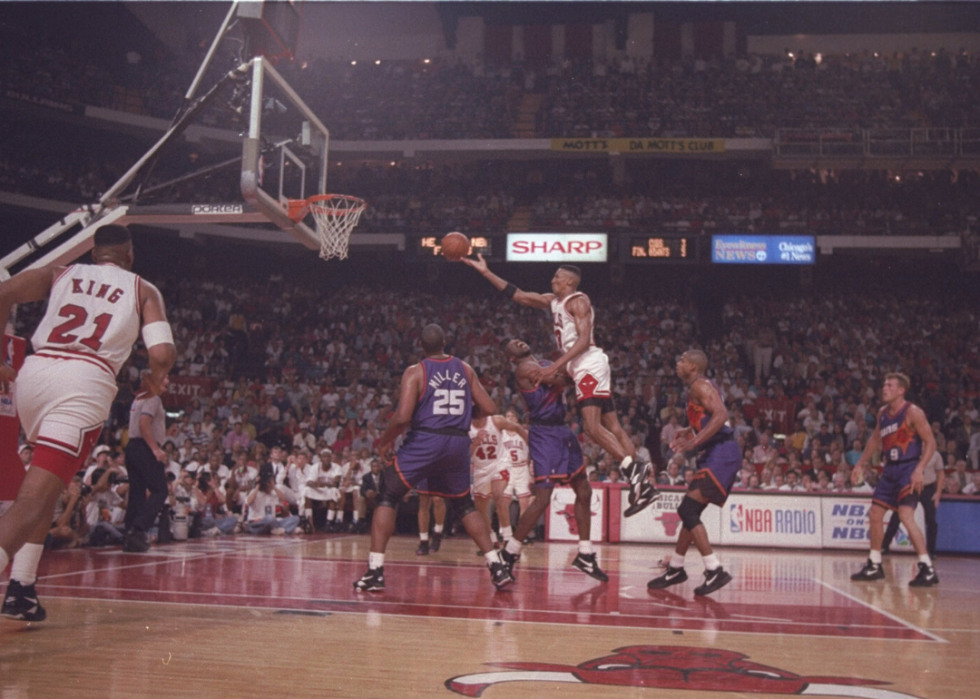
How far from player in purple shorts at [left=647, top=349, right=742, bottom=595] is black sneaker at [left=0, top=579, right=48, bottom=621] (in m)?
4.35

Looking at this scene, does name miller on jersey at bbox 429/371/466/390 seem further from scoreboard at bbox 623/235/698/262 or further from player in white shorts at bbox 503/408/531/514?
scoreboard at bbox 623/235/698/262

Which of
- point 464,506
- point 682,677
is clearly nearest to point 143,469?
point 464,506

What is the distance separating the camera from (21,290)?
4191mm

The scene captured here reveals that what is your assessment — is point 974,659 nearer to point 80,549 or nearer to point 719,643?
point 719,643

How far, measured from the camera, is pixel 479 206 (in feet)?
88.1

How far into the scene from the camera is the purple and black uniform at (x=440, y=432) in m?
6.17

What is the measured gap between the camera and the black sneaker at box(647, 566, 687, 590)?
6.86 m

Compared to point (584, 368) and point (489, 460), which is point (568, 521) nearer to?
point (489, 460)

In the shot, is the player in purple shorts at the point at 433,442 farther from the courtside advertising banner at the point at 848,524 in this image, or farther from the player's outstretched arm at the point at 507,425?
the courtside advertising banner at the point at 848,524

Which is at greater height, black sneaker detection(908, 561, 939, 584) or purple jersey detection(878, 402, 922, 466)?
purple jersey detection(878, 402, 922, 466)

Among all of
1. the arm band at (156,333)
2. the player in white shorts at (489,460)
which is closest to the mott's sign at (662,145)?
the player in white shorts at (489,460)

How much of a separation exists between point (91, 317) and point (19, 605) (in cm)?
146

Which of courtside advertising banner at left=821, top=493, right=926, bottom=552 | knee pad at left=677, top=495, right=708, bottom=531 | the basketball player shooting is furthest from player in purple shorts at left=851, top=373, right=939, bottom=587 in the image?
courtside advertising banner at left=821, top=493, right=926, bottom=552

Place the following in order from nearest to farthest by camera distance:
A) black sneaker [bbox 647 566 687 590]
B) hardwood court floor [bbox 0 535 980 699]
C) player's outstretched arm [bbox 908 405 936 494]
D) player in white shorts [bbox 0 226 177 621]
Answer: hardwood court floor [bbox 0 535 980 699]
player in white shorts [bbox 0 226 177 621]
black sneaker [bbox 647 566 687 590]
player's outstretched arm [bbox 908 405 936 494]
